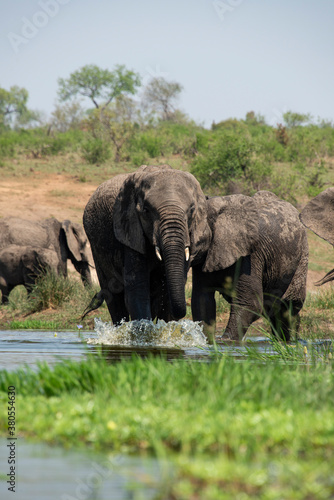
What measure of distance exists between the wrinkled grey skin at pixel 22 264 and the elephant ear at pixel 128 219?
8594 millimetres

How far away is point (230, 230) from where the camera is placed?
897cm

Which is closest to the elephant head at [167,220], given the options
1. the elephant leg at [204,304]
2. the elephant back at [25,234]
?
the elephant leg at [204,304]

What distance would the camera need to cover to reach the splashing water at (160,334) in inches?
323

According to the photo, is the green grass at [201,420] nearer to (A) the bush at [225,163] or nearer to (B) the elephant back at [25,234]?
(B) the elephant back at [25,234]

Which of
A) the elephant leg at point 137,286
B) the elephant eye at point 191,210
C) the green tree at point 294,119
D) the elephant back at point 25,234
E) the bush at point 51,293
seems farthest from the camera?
the green tree at point 294,119

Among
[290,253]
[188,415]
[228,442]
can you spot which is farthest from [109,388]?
[290,253]

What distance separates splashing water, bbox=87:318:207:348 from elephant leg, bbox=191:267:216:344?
0.23 metres

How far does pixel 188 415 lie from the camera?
320 cm

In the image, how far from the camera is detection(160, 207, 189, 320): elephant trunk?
24.5 feet

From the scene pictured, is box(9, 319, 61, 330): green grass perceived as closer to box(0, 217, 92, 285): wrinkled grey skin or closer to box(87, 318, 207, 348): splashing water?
box(87, 318, 207, 348): splashing water

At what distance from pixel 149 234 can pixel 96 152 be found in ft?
103

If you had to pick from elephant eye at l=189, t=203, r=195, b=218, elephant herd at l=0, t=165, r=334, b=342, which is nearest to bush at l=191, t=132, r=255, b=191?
elephant herd at l=0, t=165, r=334, b=342

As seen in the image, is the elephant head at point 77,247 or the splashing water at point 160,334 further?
the elephant head at point 77,247

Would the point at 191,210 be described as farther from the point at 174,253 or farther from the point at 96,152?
the point at 96,152
